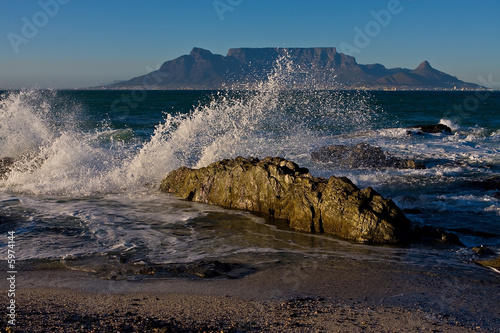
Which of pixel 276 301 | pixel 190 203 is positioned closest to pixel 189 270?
pixel 276 301

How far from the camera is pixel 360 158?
13.0 metres

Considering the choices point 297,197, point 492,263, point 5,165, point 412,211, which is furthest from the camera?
point 5,165

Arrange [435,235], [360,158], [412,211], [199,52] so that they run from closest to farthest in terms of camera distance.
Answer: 1. [435,235]
2. [412,211]
3. [360,158]
4. [199,52]

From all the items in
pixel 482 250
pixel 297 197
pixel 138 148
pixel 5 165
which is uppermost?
pixel 138 148

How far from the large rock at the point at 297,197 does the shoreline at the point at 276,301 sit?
48.0 inches

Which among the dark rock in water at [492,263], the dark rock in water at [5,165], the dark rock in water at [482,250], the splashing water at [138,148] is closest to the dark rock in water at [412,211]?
the dark rock in water at [482,250]

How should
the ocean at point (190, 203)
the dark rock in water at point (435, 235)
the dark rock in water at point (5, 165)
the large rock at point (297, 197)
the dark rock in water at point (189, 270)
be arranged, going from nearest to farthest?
1. the dark rock in water at point (189, 270)
2. the ocean at point (190, 203)
3. the dark rock in water at point (435, 235)
4. the large rock at point (297, 197)
5. the dark rock in water at point (5, 165)

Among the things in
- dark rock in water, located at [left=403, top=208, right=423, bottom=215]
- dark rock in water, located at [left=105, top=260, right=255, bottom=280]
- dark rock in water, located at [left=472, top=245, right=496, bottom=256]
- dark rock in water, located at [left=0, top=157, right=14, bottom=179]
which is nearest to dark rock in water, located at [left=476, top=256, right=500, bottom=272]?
dark rock in water, located at [left=472, top=245, right=496, bottom=256]

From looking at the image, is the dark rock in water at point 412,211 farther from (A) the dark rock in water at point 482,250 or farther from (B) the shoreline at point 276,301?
(B) the shoreline at point 276,301

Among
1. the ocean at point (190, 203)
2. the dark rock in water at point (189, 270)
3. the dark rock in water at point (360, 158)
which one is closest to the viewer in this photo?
the dark rock in water at point (189, 270)

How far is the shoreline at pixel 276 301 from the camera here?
142 inches

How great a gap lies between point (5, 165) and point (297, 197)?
808cm

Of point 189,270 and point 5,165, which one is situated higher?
point 5,165

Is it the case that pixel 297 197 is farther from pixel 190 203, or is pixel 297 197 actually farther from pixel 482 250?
pixel 482 250
